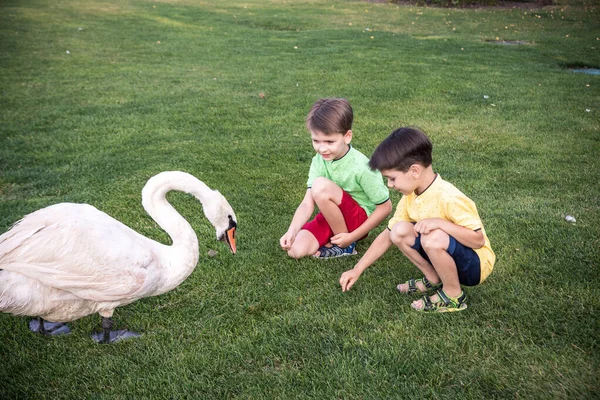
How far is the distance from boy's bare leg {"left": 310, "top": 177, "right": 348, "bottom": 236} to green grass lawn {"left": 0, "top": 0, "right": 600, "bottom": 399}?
1.13 feet

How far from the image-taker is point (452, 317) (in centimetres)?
312

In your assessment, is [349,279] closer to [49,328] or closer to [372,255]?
[372,255]

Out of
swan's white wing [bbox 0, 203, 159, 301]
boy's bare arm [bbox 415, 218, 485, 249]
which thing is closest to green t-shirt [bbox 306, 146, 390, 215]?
boy's bare arm [bbox 415, 218, 485, 249]

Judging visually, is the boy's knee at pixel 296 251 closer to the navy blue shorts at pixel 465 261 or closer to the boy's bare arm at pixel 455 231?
the boy's bare arm at pixel 455 231

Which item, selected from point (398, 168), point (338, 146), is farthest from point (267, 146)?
point (398, 168)

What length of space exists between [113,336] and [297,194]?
2410 mm

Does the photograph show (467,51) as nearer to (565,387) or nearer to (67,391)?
(565,387)

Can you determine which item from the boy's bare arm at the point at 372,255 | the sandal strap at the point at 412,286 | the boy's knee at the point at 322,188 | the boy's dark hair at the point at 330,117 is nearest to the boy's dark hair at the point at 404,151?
the boy's bare arm at the point at 372,255

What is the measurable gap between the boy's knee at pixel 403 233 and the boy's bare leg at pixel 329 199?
29.9 inches

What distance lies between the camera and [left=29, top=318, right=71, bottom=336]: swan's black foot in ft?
10.3

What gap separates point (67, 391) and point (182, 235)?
3.60 ft

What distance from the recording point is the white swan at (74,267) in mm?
2807

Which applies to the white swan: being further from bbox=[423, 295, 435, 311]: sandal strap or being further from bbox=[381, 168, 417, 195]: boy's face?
bbox=[423, 295, 435, 311]: sandal strap

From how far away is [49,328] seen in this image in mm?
3168
